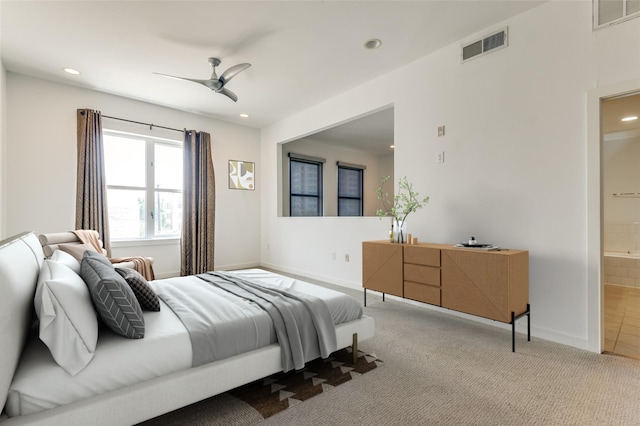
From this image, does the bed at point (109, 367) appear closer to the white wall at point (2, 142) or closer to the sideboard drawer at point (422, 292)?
the sideboard drawer at point (422, 292)

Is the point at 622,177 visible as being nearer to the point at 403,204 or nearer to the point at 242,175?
the point at 403,204

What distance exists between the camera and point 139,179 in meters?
4.86

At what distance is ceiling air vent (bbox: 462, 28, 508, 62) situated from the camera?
283 cm

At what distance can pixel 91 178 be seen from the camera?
4191 mm

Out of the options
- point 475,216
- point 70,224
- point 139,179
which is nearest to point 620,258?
point 475,216

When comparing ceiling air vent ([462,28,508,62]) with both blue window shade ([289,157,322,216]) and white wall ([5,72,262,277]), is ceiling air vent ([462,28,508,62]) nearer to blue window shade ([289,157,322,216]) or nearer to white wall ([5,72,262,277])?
blue window shade ([289,157,322,216])

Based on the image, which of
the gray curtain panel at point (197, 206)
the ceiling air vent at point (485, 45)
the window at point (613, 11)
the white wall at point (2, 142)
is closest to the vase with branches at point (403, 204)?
the ceiling air vent at point (485, 45)

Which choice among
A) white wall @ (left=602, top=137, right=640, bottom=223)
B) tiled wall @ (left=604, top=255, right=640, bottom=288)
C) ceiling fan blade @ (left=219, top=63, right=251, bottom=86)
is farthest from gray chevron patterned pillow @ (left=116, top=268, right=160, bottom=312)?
white wall @ (left=602, top=137, right=640, bottom=223)

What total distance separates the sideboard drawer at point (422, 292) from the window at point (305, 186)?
378cm

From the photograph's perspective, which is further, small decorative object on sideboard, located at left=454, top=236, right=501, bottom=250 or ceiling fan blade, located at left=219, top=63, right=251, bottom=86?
ceiling fan blade, located at left=219, top=63, right=251, bottom=86

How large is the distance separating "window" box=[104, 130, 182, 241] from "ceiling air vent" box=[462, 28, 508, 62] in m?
4.60

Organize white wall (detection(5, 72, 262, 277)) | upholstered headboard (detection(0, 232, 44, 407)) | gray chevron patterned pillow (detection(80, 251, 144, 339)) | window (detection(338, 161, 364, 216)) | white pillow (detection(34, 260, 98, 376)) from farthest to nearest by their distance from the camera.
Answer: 1. window (detection(338, 161, 364, 216))
2. white wall (detection(5, 72, 262, 277))
3. gray chevron patterned pillow (detection(80, 251, 144, 339))
4. white pillow (detection(34, 260, 98, 376))
5. upholstered headboard (detection(0, 232, 44, 407))

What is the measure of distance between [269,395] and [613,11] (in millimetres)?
3682

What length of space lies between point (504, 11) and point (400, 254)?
8.02 ft
